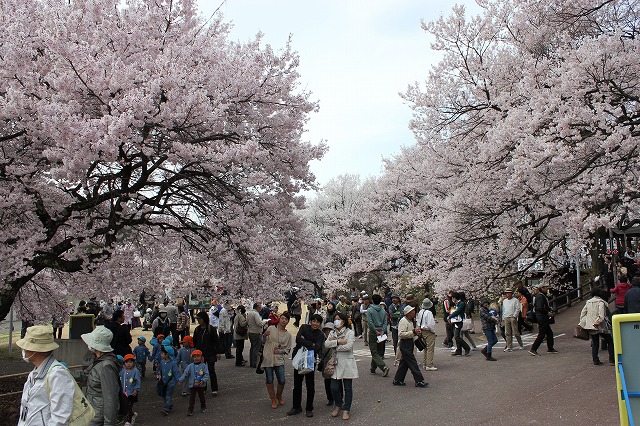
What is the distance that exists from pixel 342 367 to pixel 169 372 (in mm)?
3264

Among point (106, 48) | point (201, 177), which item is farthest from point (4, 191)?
point (201, 177)

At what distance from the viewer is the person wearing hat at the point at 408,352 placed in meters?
10.5

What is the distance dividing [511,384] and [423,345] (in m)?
1.83

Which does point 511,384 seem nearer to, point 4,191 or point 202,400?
point 202,400

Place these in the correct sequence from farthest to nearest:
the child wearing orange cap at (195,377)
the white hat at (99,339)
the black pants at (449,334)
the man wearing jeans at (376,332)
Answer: the black pants at (449,334) → the man wearing jeans at (376,332) → the child wearing orange cap at (195,377) → the white hat at (99,339)

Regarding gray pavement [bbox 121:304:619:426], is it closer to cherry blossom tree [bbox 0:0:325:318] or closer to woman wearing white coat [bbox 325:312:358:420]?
woman wearing white coat [bbox 325:312:358:420]

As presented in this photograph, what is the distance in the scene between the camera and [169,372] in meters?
9.78

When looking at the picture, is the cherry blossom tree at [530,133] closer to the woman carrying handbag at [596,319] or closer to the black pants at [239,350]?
the woman carrying handbag at [596,319]

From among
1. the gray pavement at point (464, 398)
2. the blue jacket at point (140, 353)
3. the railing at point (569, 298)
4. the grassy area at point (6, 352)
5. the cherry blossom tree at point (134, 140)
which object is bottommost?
the gray pavement at point (464, 398)

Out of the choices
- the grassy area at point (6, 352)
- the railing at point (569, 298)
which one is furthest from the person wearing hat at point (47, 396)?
the railing at point (569, 298)

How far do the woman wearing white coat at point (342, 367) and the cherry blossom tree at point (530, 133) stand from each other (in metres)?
6.38

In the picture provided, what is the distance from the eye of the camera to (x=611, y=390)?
8875 millimetres

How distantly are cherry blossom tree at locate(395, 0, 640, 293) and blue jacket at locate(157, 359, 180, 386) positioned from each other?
8.80 meters

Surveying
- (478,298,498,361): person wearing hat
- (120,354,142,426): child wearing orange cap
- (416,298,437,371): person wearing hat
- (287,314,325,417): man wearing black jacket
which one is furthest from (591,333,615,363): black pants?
(120,354,142,426): child wearing orange cap
